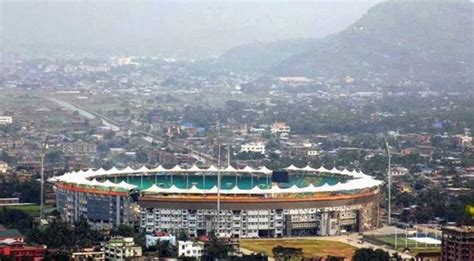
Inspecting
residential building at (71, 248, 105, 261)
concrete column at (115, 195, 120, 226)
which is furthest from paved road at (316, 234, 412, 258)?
residential building at (71, 248, 105, 261)

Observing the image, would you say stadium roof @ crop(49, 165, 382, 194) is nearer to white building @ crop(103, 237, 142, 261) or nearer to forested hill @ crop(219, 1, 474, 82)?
white building @ crop(103, 237, 142, 261)

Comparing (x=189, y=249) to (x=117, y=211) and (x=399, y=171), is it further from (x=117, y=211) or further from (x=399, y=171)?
(x=399, y=171)

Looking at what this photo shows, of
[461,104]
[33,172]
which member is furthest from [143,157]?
[461,104]

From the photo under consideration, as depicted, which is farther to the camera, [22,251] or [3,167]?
[3,167]

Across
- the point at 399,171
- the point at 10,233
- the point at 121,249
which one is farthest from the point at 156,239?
the point at 399,171

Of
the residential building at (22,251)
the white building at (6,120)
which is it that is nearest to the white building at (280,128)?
the white building at (6,120)

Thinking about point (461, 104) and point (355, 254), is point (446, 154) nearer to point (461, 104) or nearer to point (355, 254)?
point (461, 104)

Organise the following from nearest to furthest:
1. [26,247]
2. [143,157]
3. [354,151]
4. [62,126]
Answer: [26,247], [143,157], [354,151], [62,126]
